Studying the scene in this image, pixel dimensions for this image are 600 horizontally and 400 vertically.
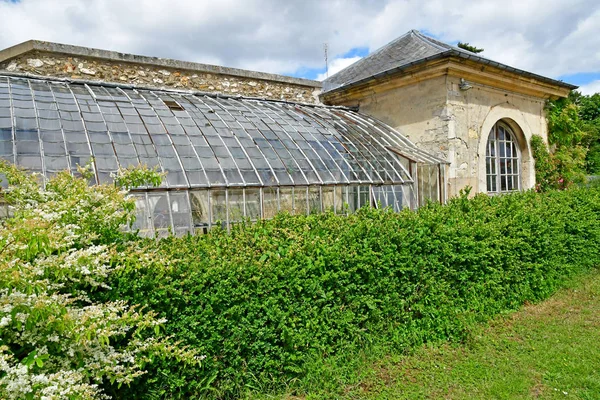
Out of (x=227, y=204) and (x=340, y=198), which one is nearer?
(x=227, y=204)

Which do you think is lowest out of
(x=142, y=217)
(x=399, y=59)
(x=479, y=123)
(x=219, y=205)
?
(x=142, y=217)

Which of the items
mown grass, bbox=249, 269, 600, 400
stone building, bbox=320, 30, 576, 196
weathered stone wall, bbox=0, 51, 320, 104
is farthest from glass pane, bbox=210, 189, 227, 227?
stone building, bbox=320, 30, 576, 196

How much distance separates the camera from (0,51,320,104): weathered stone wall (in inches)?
302

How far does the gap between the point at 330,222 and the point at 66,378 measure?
3079 mm

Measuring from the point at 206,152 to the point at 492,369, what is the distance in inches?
189

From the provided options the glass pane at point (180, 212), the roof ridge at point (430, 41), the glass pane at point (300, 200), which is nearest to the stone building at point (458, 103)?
the roof ridge at point (430, 41)

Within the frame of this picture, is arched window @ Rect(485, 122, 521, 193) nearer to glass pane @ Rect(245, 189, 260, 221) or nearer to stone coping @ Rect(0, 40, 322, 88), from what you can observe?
stone coping @ Rect(0, 40, 322, 88)

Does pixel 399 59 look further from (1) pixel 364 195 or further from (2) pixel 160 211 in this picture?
(2) pixel 160 211

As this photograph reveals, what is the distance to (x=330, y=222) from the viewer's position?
466 centimetres

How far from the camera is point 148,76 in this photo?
8.96m

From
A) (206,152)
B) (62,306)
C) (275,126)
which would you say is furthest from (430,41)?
(62,306)

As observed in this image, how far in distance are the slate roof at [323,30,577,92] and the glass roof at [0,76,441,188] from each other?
85.2 inches

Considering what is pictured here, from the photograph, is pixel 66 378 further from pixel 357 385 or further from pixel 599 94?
pixel 599 94

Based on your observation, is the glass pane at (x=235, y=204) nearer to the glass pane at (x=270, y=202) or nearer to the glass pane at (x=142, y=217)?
the glass pane at (x=270, y=202)
